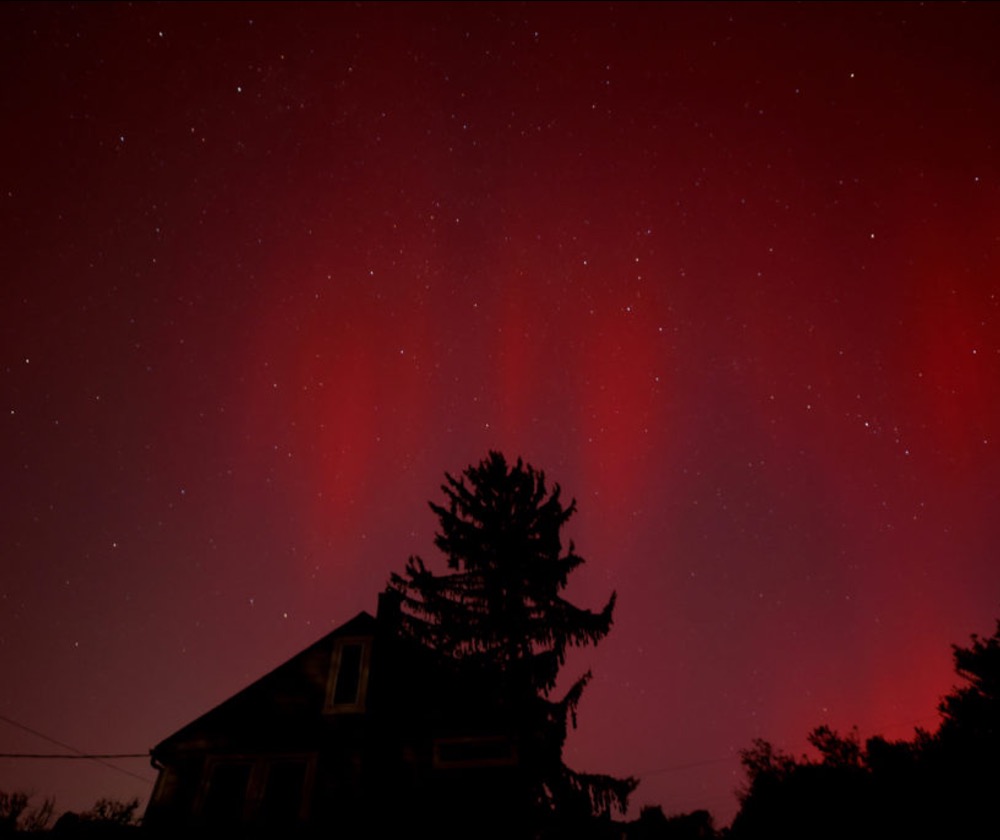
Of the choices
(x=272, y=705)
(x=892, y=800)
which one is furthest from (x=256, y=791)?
(x=892, y=800)

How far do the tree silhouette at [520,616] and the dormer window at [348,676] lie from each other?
216 cm

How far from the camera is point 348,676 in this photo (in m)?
16.0

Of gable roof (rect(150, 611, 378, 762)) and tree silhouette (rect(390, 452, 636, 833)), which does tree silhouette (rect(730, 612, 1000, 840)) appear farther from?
gable roof (rect(150, 611, 378, 762))

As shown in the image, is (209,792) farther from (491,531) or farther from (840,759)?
(840,759)

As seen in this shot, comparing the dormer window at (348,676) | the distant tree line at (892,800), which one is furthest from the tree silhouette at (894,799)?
the dormer window at (348,676)

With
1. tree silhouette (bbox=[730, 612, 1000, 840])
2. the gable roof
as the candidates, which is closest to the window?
the gable roof

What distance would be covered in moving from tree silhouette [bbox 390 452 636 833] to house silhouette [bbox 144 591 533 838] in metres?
0.35

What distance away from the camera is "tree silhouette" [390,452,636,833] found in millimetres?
13555

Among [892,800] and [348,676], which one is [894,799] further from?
[348,676]

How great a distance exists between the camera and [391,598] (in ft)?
49.7

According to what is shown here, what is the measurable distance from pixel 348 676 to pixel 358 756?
205 centimetres

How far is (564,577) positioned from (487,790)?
514cm

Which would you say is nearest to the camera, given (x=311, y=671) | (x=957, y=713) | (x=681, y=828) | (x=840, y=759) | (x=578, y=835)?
(x=578, y=835)

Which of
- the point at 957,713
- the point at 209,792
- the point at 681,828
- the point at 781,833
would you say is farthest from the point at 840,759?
the point at 209,792
